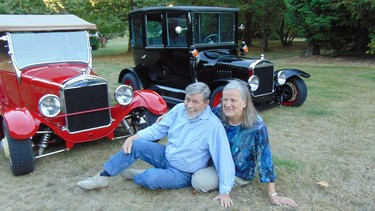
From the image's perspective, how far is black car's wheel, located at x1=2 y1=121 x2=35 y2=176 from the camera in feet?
12.1

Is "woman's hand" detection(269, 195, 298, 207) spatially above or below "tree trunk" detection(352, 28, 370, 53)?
below

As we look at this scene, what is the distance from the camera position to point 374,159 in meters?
4.02

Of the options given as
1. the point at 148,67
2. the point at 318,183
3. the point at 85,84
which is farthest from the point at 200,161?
the point at 148,67

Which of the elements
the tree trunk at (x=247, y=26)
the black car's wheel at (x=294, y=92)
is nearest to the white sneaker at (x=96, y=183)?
the black car's wheel at (x=294, y=92)

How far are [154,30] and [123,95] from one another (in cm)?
266

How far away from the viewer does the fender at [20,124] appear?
12.1 feet

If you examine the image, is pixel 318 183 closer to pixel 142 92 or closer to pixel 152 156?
pixel 152 156

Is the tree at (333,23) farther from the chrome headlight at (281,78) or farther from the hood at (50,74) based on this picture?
the hood at (50,74)

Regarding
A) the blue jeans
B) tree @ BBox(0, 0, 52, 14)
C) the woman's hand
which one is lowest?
the woman's hand

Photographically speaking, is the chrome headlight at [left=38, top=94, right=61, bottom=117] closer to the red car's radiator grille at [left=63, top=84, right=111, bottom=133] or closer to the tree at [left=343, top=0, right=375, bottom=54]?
the red car's radiator grille at [left=63, top=84, right=111, bottom=133]

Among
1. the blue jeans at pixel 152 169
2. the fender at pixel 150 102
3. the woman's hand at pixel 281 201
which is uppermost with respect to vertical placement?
the fender at pixel 150 102

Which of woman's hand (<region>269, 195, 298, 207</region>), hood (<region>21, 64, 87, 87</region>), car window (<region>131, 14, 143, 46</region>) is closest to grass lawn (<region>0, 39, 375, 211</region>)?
woman's hand (<region>269, 195, 298, 207</region>)

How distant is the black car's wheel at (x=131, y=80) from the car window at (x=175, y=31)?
4.65ft

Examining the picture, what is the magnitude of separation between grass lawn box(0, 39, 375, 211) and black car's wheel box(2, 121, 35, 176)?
110 mm
